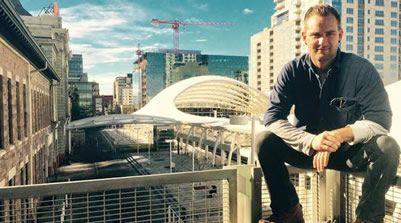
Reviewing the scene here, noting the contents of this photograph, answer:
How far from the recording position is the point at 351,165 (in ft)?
8.13

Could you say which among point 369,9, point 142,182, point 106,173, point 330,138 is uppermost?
point 369,9

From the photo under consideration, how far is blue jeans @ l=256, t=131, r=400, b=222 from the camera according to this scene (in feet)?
7.10

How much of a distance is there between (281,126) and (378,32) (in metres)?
87.8

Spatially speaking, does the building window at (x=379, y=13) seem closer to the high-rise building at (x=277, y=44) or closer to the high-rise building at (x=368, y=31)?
the high-rise building at (x=368, y=31)

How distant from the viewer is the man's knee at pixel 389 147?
2145mm

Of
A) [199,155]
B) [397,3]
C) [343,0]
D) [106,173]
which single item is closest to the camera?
[106,173]

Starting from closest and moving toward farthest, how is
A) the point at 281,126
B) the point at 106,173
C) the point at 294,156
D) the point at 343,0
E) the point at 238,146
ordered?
the point at 281,126 < the point at 294,156 < the point at 238,146 < the point at 106,173 < the point at 343,0

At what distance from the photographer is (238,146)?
28906 mm

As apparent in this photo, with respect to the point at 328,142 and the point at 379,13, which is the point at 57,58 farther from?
the point at 379,13

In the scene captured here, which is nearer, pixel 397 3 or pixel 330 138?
pixel 330 138

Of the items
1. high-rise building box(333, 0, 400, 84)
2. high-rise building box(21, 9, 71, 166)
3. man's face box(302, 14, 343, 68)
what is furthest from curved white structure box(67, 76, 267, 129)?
high-rise building box(333, 0, 400, 84)

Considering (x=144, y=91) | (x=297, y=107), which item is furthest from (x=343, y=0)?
(x=144, y=91)

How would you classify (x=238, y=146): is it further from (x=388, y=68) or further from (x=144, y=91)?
(x=144, y=91)

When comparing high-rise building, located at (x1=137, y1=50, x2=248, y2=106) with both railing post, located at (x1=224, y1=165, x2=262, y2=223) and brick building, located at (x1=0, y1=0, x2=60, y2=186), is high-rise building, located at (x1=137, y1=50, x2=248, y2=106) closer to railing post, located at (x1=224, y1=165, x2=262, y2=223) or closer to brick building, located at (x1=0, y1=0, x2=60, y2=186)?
brick building, located at (x1=0, y1=0, x2=60, y2=186)
